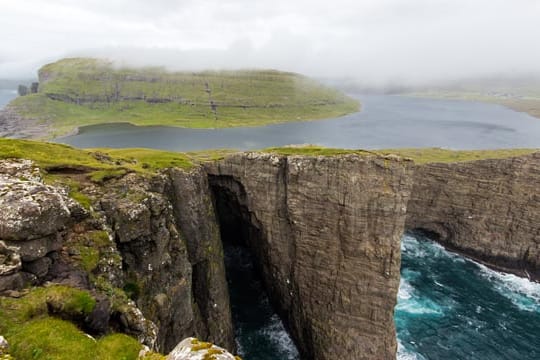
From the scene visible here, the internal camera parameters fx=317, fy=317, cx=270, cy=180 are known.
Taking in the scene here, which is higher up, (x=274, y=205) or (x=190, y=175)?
(x=190, y=175)

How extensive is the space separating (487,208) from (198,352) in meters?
76.6

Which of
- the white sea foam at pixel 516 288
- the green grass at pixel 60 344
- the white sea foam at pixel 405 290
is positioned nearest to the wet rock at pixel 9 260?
the green grass at pixel 60 344

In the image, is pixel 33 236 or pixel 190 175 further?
pixel 190 175

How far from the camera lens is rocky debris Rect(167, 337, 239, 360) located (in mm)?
10766

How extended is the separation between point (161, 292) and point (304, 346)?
2441cm

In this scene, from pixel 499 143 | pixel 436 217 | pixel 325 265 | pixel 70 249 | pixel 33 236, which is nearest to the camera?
pixel 33 236

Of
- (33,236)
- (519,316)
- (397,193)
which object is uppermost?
(33,236)

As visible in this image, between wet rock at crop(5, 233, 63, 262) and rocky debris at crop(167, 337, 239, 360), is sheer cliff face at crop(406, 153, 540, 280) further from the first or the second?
wet rock at crop(5, 233, 63, 262)

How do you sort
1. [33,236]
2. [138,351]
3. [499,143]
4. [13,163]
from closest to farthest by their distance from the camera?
[138,351] → [33,236] → [13,163] → [499,143]

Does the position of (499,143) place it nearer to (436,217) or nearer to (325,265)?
(436,217)

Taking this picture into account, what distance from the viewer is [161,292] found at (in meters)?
26.0

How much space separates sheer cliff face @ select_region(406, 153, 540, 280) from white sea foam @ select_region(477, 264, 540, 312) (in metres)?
3.26

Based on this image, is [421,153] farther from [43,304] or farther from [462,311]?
[43,304]

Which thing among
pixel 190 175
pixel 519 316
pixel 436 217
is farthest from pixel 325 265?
pixel 436 217
